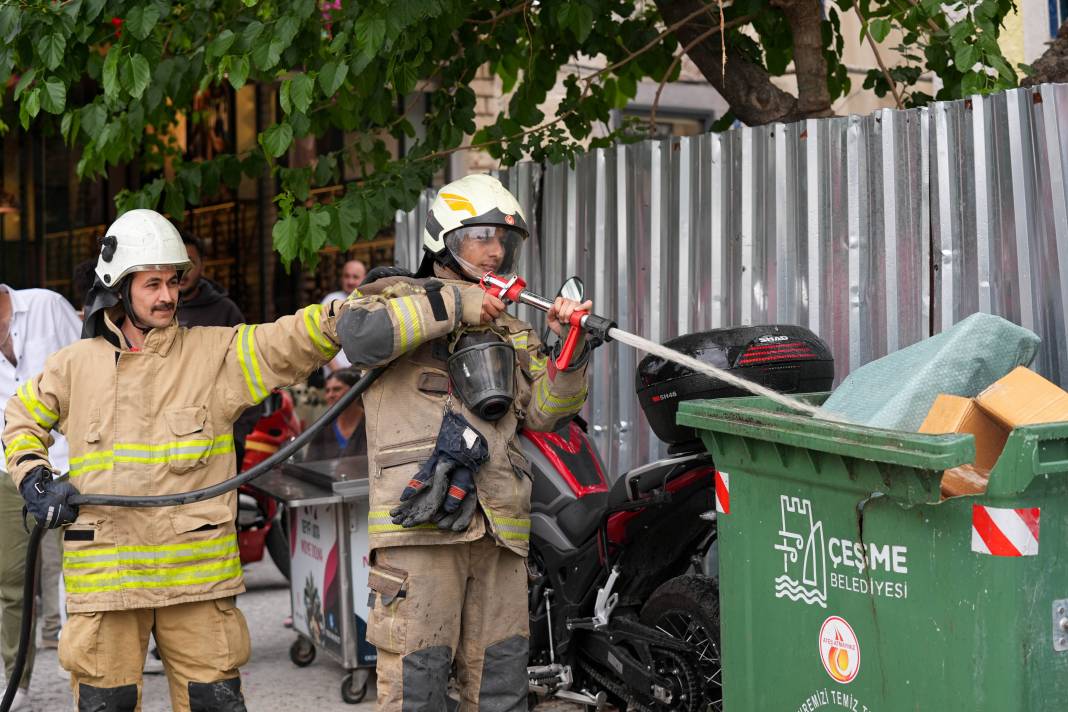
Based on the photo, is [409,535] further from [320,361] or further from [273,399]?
[273,399]

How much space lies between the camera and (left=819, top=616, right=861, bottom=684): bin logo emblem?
3.08 m

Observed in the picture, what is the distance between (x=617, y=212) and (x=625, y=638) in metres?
1.87

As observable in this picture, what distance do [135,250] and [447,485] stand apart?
3.85ft

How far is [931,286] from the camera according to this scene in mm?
4281

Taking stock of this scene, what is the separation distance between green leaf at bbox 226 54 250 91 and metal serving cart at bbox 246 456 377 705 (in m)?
1.55

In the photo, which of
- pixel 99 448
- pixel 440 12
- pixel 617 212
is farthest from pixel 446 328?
pixel 617 212

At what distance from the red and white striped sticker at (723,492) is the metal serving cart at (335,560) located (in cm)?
192

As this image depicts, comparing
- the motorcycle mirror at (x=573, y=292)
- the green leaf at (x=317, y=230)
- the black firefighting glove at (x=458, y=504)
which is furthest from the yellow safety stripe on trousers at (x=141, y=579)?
the green leaf at (x=317, y=230)

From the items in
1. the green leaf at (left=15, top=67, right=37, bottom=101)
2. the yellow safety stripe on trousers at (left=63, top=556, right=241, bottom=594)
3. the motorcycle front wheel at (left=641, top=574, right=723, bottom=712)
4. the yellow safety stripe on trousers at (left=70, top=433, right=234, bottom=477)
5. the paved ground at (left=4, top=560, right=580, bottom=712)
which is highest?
the green leaf at (left=15, top=67, right=37, bottom=101)

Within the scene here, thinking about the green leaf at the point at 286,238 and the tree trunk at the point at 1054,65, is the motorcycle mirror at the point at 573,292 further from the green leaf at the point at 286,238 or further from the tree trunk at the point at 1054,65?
the tree trunk at the point at 1054,65

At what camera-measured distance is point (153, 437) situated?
3904mm

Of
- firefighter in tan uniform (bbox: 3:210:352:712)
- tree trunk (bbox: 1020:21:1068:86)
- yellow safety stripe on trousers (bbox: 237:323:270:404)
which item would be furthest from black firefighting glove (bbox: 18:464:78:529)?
tree trunk (bbox: 1020:21:1068:86)

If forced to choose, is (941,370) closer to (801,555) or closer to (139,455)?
(801,555)

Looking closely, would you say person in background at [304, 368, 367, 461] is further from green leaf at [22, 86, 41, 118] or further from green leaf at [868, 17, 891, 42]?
green leaf at [868, 17, 891, 42]
